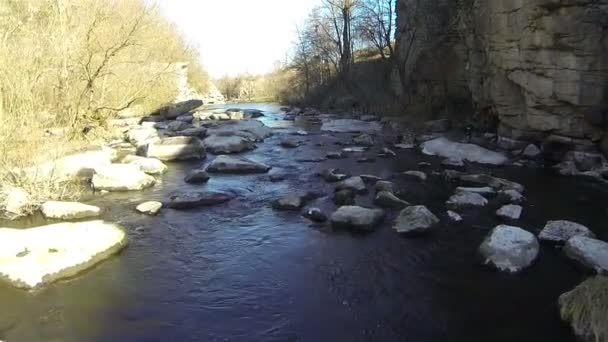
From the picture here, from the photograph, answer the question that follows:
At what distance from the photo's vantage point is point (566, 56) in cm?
1287

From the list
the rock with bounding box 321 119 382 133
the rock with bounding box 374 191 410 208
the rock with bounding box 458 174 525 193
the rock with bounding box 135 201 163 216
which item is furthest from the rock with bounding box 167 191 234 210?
the rock with bounding box 321 119 382 133

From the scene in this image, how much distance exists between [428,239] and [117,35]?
15183mm

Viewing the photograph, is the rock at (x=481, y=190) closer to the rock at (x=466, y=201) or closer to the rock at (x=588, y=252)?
the rock at (x=466, y=201)

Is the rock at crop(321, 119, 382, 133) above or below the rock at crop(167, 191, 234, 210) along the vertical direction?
below

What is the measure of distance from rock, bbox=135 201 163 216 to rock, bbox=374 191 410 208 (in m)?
4.44

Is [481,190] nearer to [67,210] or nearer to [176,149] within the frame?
[67,210]

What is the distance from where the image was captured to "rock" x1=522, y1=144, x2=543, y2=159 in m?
14.2

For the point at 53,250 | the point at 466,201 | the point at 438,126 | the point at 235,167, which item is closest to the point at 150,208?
the point at 53,250

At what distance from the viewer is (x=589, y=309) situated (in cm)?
501

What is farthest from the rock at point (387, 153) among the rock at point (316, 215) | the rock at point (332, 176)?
the rock at point (316, 215)

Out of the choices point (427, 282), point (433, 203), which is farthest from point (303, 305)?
point (433, 203)

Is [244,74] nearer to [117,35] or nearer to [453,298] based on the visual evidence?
[117,35]

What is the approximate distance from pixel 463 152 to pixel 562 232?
750 cm

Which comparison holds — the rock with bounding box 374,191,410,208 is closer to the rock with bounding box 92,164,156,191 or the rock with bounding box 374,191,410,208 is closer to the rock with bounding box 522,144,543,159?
the rock with bounding box 92,164,156,191
